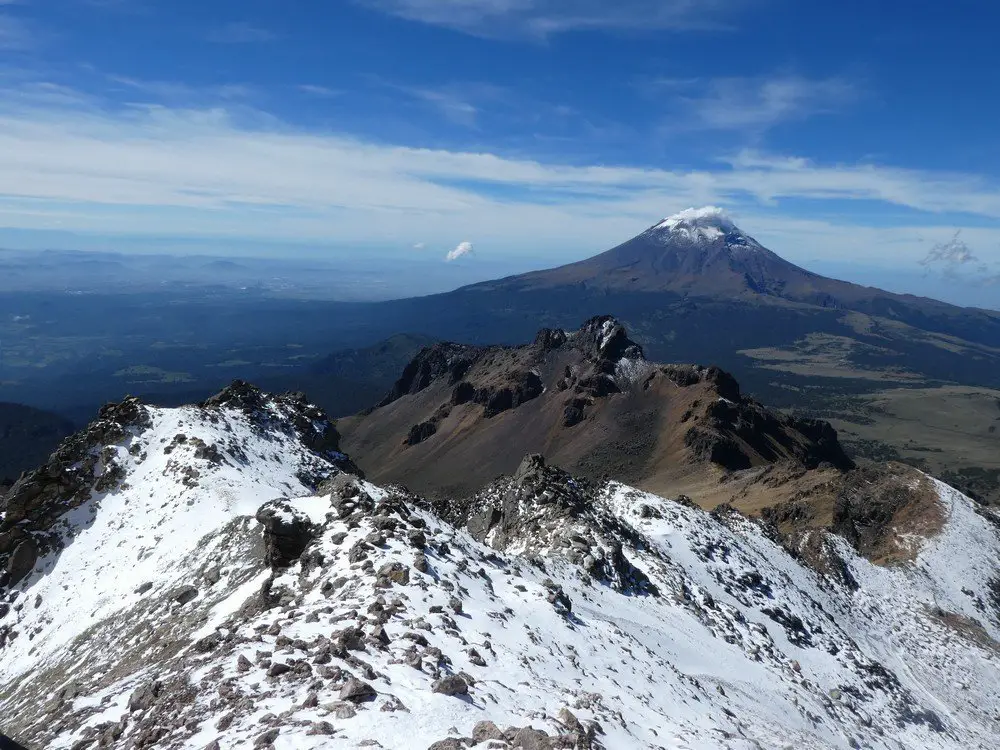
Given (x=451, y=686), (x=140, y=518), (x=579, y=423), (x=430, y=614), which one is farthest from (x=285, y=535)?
(x=579, y=423)

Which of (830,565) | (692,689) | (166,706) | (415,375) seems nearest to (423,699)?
(166,706)

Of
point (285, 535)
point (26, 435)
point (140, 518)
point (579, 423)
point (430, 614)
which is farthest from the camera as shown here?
point (26, 435)

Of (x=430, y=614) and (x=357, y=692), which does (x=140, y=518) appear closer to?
(x=430, y=614)

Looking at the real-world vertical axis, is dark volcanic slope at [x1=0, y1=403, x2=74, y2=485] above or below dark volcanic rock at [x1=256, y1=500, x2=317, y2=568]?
below

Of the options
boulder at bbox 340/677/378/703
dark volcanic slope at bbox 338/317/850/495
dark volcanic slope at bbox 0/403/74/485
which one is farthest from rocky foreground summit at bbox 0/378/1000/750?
dark volcanic slope at bbox 0/403/74/485

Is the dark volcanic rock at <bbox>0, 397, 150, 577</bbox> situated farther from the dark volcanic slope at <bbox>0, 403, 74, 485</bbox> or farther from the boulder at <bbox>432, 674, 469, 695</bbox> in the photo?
the dark volcanic slope at <bbox>0, 403, 74, 485</bbox>

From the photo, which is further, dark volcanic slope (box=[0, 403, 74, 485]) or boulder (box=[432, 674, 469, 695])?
dark volcanic slope (box=[0, 403, 74, 485])

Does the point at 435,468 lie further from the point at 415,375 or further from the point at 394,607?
the point at 394,607
